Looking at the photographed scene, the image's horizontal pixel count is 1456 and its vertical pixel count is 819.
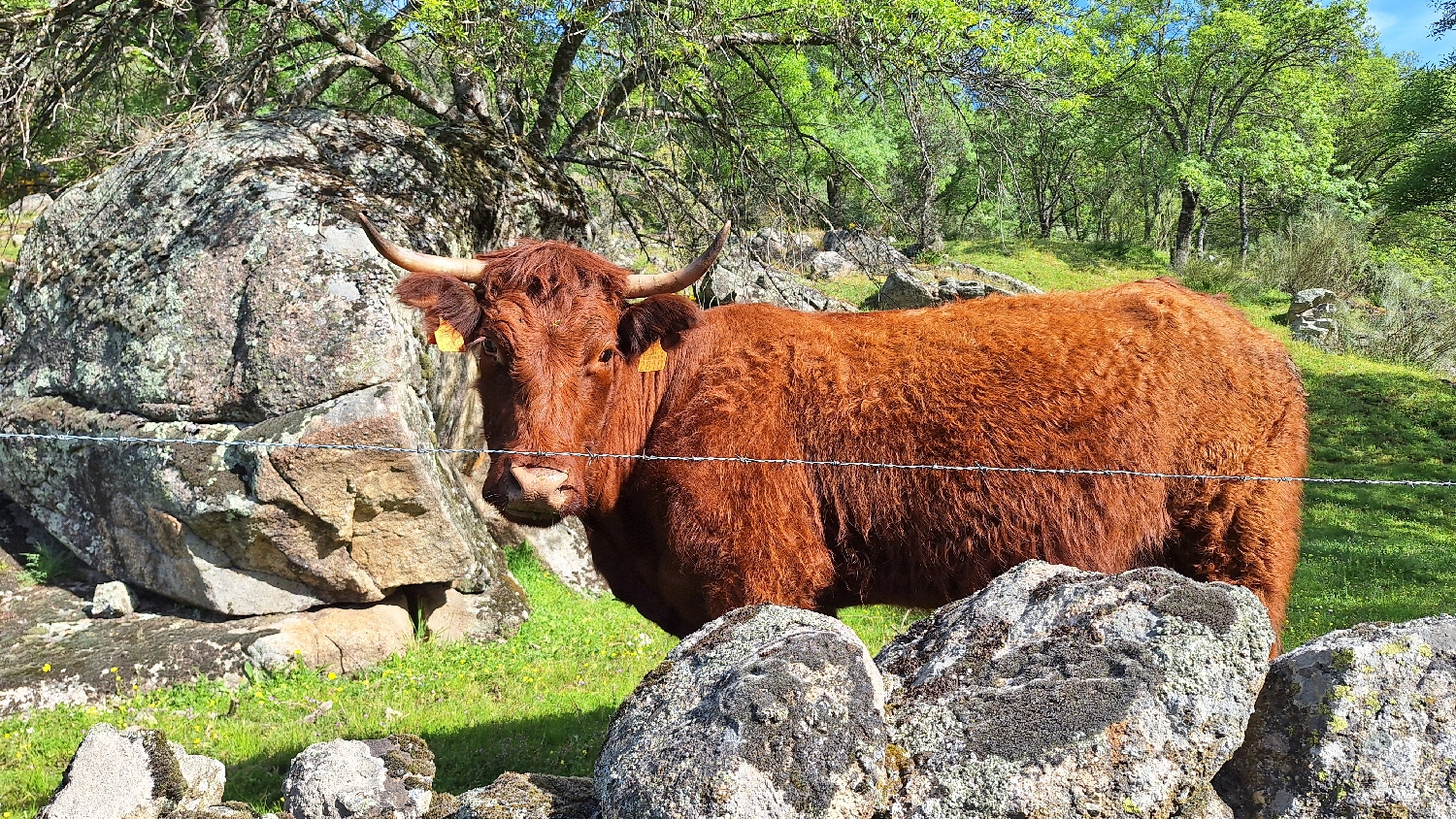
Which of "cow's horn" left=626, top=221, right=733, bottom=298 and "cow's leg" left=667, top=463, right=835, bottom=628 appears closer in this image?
"cow's leg" left=667, top=463, right=835, bottom=628

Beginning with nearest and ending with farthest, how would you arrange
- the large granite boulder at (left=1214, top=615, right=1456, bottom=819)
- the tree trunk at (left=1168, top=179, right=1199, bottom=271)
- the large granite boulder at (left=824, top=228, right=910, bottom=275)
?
the large granite boulder at (left=1214, top=615, right=1456, bottom=819) → the large granite boulder at (left=824, top=228, right=910, bottom=275) → the tree trunk at (left=1168, top=179, right=1199, bottom=271)

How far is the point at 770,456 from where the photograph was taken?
14.8 feet

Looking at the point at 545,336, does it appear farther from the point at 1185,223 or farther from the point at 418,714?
the point at 1185,223

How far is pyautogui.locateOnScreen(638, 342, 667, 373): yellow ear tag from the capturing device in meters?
4.77

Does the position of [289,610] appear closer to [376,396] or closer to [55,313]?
[376,396]

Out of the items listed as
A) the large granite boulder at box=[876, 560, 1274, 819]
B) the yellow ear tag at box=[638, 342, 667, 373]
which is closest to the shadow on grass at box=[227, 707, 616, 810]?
the yellow ear tag at box=[638, 342, 667, 373]

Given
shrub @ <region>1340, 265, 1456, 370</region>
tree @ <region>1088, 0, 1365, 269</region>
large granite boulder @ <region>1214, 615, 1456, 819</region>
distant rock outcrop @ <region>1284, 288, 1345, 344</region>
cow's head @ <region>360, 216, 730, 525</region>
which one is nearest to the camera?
large granite boulder @ <region>1214, 615, 1456, 819</region>

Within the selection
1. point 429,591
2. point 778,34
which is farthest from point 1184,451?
point 778,34

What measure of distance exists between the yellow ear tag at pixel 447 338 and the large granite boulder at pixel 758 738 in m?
2.56

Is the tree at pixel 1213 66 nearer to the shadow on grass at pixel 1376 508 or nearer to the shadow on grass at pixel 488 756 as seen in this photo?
the shadow on grass at pixel 1376 508

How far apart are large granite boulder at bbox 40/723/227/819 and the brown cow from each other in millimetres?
1695

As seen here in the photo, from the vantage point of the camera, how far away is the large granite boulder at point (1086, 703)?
2338 mm

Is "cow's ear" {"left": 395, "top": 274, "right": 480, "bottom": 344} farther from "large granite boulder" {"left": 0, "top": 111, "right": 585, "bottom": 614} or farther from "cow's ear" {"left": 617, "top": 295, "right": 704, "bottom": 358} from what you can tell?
"large granite boulder" {"left": 0, "top": 111, "right": 585, "bottom": 614}

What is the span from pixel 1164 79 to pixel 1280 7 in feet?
16.0
